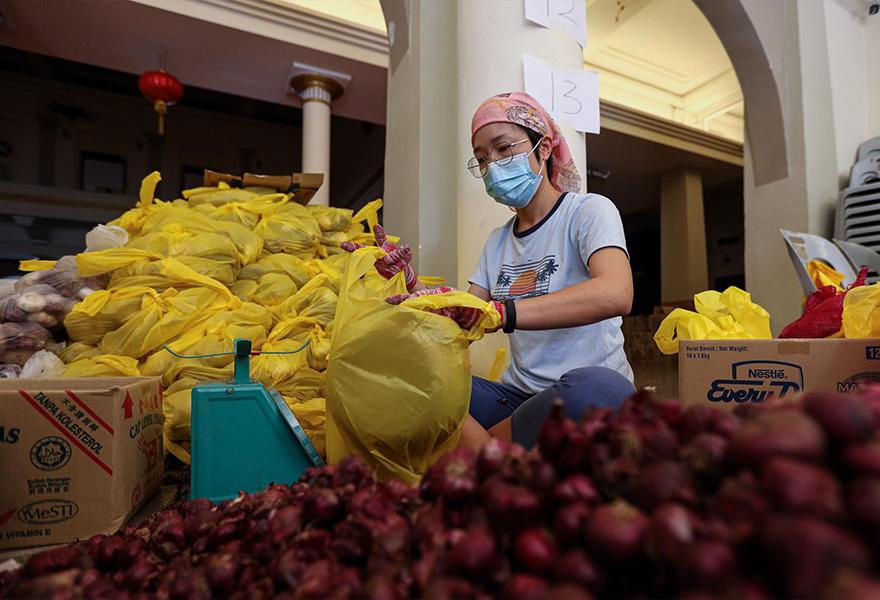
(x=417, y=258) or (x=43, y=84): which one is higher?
(x=43, y=84)

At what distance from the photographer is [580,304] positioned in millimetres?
1147

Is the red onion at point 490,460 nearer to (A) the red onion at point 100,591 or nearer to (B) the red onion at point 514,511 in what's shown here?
(B) the red onion at point 514,511

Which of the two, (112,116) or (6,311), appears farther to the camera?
(112,116)

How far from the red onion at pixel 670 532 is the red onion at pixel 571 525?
6 cm

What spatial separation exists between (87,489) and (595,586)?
1.07m

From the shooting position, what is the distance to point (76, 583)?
62cm

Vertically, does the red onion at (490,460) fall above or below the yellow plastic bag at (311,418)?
above

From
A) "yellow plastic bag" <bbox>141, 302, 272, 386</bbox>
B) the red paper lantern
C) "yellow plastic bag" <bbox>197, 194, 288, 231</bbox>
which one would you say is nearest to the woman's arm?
"yellow plastic bag" <bbox>141, 302, 272, 386</bbox>

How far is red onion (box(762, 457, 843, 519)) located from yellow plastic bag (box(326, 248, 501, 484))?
674mm

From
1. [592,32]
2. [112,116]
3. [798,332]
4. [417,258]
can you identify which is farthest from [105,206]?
[798,332]

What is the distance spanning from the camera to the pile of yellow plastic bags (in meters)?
1.58

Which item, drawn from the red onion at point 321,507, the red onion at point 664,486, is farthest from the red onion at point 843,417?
the red onion at point 321,507

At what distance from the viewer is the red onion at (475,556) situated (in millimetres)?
444

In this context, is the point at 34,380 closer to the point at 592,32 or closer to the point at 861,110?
the point at 861,110
